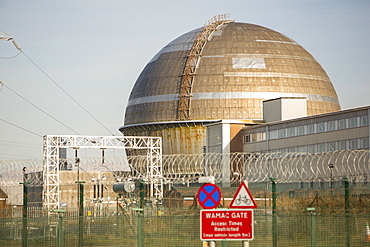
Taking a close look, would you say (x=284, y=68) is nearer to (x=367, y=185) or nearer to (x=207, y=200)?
(x=367, y=185)

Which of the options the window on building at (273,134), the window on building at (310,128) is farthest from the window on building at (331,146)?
the window on building at (273,134)

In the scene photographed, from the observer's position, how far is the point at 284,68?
96125 millimetres

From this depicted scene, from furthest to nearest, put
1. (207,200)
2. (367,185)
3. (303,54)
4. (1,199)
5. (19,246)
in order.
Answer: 1. (303,54)
2. (1,199)
3. (367,185)
4. (19,246)
5. (207,200)

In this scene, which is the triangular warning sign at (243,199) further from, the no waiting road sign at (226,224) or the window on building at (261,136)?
the window on building at (261,136)

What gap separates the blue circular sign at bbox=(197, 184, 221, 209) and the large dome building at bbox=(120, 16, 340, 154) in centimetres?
7202

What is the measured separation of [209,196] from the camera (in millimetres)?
19281

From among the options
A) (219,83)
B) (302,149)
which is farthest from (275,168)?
(219,83)

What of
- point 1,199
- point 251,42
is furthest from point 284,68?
point 1,199

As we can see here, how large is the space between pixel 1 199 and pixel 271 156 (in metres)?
25.9

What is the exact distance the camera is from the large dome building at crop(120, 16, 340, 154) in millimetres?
93250

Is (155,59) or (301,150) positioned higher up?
(155,59)

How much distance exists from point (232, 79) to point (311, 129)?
26615mm

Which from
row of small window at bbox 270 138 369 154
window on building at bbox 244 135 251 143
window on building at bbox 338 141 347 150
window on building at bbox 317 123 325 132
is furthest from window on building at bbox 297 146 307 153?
window on building at bbox 244 135 251 143

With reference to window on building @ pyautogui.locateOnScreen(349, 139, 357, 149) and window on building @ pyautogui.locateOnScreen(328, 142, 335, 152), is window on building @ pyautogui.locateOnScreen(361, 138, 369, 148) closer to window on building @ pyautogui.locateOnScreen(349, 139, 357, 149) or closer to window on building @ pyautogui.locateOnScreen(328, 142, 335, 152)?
window on building @ pyautogui.locateOnScreen(349, 139, 357, 149)
